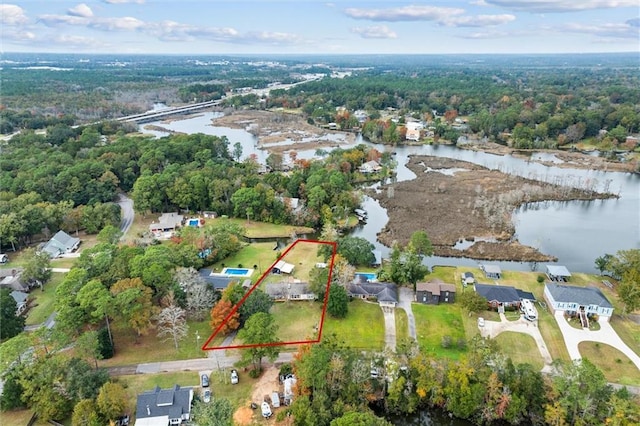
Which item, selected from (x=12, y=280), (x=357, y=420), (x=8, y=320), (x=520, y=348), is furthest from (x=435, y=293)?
(x=12, y=280)

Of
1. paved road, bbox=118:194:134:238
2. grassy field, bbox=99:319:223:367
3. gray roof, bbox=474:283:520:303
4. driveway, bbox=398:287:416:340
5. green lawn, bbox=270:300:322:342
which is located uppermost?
gray roof, bbox=474:283:520:303

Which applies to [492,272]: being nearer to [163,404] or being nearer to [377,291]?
[377,291]

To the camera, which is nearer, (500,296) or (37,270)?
(500,296)

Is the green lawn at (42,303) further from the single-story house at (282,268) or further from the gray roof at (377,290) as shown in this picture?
the gray roof at (377,290)

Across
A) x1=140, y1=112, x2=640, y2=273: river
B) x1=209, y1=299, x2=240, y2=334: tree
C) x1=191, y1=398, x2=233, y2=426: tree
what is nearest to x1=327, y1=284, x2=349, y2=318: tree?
x1=209, y1=299, x2=240, y2=334: tree

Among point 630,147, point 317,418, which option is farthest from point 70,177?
point 630,147

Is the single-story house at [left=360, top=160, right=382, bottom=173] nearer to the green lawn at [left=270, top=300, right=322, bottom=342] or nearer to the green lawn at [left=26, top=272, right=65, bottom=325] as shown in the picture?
the green lawn at [left=270, top=300, right=322, bottom=342]

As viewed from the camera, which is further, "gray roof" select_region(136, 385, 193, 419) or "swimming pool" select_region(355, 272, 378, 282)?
"swimming pool" select_region(355, 272, 378, 282)
